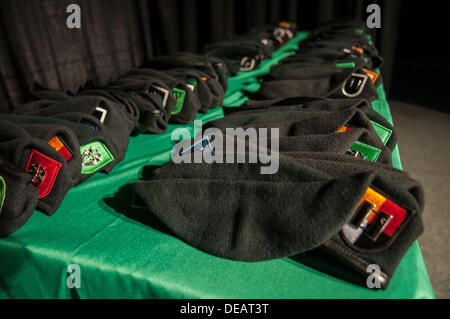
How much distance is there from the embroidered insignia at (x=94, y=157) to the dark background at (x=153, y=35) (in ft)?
1.56

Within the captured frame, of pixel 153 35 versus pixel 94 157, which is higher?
pixel 153 35

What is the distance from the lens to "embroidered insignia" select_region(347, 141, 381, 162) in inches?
20.1

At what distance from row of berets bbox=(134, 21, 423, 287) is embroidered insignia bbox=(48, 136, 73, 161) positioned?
0.17m

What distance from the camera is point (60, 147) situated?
1.73ft

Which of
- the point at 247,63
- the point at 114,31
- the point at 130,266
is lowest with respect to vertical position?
the point at 130,266

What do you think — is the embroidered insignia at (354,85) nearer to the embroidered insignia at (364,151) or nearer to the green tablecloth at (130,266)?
the embroidered insignia at (364,151)

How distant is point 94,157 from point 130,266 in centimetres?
27

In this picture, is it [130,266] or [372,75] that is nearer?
[130,266]

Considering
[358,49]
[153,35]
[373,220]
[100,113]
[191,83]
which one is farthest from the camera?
[153,35]

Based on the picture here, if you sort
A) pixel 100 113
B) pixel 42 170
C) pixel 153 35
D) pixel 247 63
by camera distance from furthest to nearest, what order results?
pixel 153 35 → pixel 247 63 → pixel 100 113 → pixel 42 170

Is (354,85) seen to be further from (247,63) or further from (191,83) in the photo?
(247,63)

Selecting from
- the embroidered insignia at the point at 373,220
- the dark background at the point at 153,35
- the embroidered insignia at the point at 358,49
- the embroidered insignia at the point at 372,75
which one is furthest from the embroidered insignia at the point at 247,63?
the embroidered insignia at the point at 373,220

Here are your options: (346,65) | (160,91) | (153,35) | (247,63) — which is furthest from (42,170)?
(153,35)
